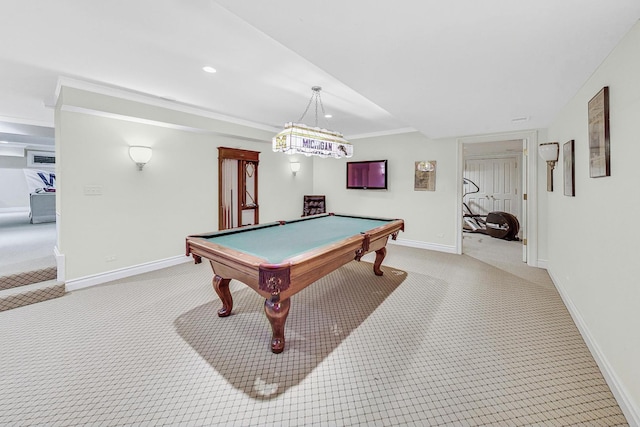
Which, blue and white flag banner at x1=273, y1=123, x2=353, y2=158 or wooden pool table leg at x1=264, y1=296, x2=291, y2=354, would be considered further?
blue and white flag banner at x1=273, y1=123, x2=353, y2=158

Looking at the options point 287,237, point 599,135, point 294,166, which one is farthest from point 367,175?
point 599,135

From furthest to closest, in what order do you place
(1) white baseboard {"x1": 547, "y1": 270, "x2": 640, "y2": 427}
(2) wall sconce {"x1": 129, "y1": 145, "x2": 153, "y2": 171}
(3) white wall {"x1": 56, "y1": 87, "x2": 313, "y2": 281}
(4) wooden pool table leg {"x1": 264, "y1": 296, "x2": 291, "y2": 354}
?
(2) wall sconce {"x1": 129, "y1": 145, "x2": 153, "y2": 171}
(3) white wall {"x1": 56, "y1": 87, "x2": 313, "y2": 281}
(4) wooden pool table leg {"x1": 264, "y1": 296, "x2": 291, "y2": 354}
(1) white baseboard {"x1": 547, "y1": 270, "x2": 640, "y2": 427}

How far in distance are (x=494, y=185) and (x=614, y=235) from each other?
20.9 feet

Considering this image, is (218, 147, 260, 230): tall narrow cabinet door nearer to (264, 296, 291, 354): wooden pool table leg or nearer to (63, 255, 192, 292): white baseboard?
(63, 255, 192, 292): white baseboard

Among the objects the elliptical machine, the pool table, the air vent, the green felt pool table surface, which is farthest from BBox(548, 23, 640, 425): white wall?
the air vent

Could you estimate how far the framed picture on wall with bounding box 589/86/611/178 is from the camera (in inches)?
69.1

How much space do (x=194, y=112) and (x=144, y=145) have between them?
90cm

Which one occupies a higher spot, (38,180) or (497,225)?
(38,180)

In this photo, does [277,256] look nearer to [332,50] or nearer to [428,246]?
[332,50]

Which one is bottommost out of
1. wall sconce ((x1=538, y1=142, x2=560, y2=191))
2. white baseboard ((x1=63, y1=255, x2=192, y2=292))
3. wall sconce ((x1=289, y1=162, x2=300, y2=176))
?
white baseboard ((x1=63, y1=255, x2=192, y2=292))

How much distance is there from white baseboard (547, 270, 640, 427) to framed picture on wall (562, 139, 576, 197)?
1127mm

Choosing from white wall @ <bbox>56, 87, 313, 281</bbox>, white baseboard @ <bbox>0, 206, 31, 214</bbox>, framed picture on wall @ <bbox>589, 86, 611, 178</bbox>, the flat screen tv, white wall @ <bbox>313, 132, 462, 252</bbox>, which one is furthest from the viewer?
white baseboard @ <bbox>0, 206, 31, 214</bbox>

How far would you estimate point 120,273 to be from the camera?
11.9 ft

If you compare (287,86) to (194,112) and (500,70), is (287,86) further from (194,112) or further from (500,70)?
(500,70)
